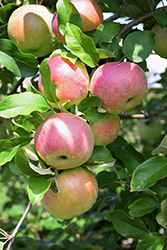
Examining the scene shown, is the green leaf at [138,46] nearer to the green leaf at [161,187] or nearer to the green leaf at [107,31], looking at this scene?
the green leaf at [107,31]

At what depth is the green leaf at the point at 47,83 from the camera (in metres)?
0.78

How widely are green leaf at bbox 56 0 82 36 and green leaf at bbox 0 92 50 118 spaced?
0.81 ft

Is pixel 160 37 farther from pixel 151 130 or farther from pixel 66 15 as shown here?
pixel 151 130

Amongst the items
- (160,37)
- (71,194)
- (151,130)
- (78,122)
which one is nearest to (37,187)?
(71,194)

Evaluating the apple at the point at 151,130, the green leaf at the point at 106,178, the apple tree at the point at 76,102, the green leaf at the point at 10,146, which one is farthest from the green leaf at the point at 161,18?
the apple at the point at 151,130

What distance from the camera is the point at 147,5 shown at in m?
1.03

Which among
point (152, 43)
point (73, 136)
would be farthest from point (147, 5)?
point (73, 136)

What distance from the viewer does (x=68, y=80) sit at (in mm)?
855

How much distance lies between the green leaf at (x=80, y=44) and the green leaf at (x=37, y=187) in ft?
1.33

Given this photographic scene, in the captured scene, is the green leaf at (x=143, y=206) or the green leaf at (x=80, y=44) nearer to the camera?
the green leaf at (x=80, y=44)

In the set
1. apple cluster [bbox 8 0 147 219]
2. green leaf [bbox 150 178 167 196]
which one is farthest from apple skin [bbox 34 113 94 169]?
green leaf [bbox 150 178 167 196]

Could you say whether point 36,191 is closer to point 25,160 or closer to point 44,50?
→ point 25,160

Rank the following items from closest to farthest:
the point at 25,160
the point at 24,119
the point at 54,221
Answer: the point at 25,160, the point at 24,119, the point at 54,221

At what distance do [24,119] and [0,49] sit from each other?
0.91 ft
